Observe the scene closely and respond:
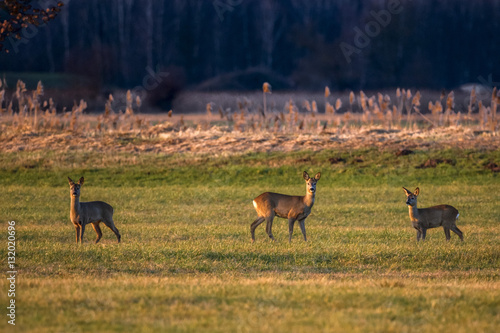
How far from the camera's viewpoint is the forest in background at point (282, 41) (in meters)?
53.0

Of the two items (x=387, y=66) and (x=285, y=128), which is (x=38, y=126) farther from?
(x=387, y=66)

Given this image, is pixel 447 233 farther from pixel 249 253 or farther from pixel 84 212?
pixel 84 212

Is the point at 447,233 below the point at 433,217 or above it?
below

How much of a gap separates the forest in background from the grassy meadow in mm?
22894

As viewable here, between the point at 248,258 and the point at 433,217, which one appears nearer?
the point at 248,258

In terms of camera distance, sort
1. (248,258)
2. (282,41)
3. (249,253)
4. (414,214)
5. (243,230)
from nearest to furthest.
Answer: (248,258), (249,253), (414,214), (243,230), (282,41)

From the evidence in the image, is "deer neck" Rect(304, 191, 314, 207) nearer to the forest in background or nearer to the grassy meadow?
the grassy meadow

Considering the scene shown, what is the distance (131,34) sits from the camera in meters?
58.4

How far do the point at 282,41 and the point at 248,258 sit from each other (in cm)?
5081

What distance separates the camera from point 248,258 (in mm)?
13008

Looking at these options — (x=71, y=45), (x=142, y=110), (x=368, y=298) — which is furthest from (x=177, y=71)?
(x=368, y=298)

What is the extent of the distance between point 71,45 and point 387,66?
78.9ft

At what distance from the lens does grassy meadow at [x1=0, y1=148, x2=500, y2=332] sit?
26.6 feet

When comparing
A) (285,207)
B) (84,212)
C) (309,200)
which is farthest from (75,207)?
(309,200)
